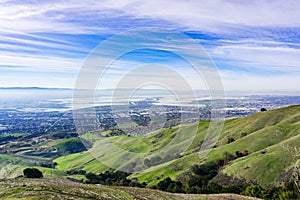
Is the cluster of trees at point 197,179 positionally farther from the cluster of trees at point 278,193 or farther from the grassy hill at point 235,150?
the cluster of trees at point 278,193

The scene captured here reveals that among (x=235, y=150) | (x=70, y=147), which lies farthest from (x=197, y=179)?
(x=70, y=147)

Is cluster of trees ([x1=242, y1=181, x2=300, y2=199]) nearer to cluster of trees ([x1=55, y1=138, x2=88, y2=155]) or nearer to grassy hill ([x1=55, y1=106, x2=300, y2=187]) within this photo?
grassy hill ([x1=55, y1=106, x2=300, y2=187])

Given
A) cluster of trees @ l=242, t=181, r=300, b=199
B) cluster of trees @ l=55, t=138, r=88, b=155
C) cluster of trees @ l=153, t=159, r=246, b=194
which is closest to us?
cluster of trees @ l=242, t=181, r=300, b=199

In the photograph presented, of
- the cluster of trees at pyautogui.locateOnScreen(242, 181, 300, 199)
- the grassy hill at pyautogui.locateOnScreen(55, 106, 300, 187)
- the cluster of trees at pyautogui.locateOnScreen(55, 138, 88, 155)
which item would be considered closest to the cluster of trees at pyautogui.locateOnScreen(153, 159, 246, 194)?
the grassy hill at pyautogui.locateOnScreen(55, 106, 300, 187)

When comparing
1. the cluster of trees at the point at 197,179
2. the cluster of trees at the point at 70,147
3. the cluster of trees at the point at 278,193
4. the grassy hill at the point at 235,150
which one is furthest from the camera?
the cluster of trees at the point at 70,147

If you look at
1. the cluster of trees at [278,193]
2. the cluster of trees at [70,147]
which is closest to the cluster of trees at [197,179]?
the cluster of trees at [278,193]

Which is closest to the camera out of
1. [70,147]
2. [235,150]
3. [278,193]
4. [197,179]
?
[278,193]

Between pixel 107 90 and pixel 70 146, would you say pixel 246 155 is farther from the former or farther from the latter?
pixel 70 146

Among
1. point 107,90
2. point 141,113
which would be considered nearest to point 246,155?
point 141,113

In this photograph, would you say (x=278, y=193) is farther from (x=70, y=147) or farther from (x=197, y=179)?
(x=70, y=147)
